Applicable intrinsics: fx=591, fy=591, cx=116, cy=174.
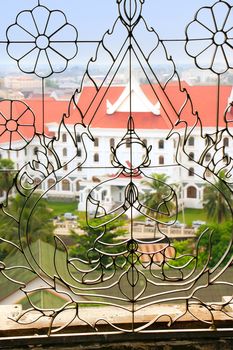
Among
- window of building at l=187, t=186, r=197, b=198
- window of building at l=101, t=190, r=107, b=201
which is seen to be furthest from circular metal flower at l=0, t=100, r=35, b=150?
window of building at l=187, t=186, r=197, b=198

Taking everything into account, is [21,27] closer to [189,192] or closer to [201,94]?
[201,94]

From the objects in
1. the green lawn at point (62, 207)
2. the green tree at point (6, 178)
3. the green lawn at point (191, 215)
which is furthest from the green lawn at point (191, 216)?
the green tree at point (6, 178)

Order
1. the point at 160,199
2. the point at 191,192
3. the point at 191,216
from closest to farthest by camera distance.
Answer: the point at 160,199, the point at 191,216, the point at 191,192

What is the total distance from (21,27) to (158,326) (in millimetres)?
541

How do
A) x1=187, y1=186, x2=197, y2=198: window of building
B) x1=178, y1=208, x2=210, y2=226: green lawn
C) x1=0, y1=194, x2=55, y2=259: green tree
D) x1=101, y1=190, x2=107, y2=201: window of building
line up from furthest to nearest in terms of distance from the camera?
1. x1=187, y1=186, x2=197, y2=198: window of building
2. x1=178, y1=208, x2=210, y2=226: green lawn
3. x1=101, y1=190, x2=107, y2=201: window of building
4. x1=0, y1=194, x2=55, y2=259: green tree

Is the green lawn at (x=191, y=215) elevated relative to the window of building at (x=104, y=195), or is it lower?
lower

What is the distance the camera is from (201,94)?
8.45 m

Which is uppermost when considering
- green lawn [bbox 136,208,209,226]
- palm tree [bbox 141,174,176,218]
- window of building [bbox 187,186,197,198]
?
window of building [bbox 187,186,197,198]

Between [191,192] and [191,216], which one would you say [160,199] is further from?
[191,192]

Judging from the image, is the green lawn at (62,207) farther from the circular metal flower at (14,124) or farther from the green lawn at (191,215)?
the circular metal flower at (14,124)

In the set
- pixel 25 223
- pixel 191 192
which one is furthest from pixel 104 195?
pixel 25 223

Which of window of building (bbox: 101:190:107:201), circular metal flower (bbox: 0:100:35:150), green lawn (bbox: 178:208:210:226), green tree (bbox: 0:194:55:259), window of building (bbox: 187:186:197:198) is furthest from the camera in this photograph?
window of building (bbox: 187:186:197:198)

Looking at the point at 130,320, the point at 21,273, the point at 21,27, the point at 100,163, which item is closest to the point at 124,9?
the point at 21,27

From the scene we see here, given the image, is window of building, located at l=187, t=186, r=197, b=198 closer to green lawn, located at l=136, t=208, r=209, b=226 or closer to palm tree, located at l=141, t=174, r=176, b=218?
green lawn, located at l=136, t=208, r=209, b=226
